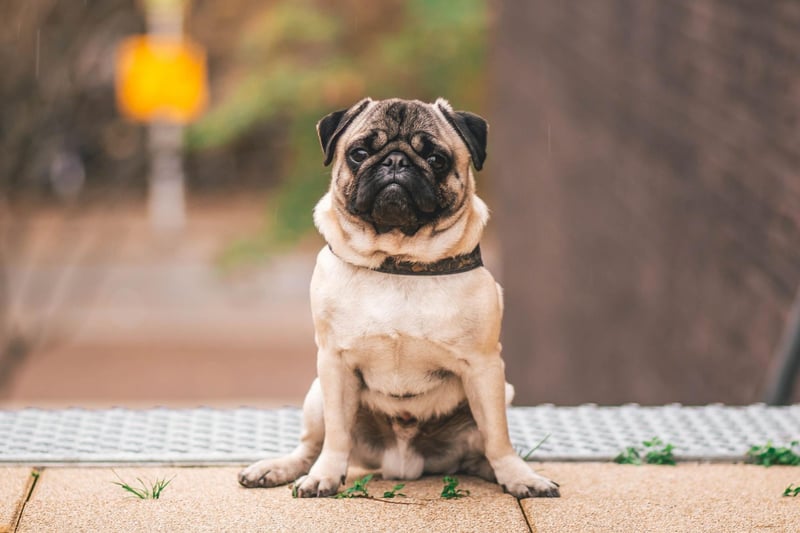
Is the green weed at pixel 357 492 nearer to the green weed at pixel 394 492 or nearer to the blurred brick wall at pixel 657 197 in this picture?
the green weed at pixel 394 492

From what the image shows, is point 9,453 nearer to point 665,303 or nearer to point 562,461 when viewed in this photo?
point 562,461

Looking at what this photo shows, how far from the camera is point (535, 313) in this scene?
11422mm

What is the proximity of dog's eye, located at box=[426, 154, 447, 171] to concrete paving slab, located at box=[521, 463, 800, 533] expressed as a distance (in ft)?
3.31

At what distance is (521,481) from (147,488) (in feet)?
3.72

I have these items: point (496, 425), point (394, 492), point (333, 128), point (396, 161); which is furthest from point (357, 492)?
point (333, 128)

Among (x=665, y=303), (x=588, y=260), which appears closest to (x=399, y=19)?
(x=588, y=260)

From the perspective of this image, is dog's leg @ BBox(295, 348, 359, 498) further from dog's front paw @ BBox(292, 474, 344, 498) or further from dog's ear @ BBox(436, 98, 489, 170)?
dog's ear @ BBox(436, 98, 489, 170)

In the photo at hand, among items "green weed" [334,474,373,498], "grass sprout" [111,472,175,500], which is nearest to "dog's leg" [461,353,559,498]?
"green weed" [334,474,373,498]

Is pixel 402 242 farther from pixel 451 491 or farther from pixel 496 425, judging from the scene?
pixel 451 491

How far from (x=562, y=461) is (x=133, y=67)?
12596 mm

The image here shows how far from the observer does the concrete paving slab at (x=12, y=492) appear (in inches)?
126

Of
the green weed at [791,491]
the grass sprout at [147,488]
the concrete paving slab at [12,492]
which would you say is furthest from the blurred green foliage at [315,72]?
the green weed at [791,491]

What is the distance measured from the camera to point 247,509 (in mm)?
3281

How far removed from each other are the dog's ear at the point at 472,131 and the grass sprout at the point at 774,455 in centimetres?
144
